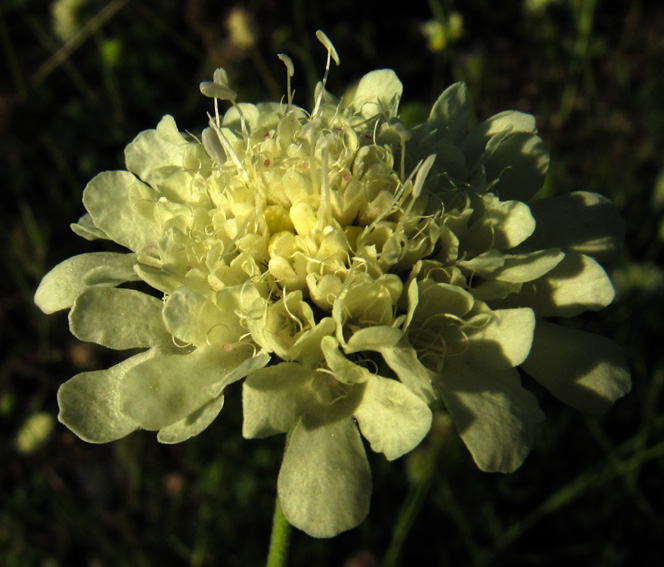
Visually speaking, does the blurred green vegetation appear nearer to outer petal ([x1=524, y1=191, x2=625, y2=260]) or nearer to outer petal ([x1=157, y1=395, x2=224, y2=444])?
outer petal ([x1=524, y1=191, x2=625, y2=260])

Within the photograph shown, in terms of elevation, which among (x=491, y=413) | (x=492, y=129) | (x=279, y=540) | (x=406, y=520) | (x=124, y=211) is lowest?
(x=406, y=520)

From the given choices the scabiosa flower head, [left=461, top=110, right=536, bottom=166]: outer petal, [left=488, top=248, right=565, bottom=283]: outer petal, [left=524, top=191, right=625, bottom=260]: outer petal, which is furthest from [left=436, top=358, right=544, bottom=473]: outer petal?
[left=461, top=110, right=536, bottom=166]: outer petal

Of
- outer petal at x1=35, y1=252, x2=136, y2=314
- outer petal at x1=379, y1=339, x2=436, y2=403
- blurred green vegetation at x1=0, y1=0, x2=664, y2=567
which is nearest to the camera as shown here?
outer petal at x1=379, y1=339, x2=436, y2=403

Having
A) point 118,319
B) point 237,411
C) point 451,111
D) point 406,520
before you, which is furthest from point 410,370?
point 237,411

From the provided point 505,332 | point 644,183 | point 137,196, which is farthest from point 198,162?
point 644,183

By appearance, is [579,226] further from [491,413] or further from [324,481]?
[324,481]

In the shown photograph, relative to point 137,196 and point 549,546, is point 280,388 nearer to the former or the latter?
point 137,196

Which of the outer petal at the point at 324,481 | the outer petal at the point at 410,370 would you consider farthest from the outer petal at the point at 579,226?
the outer petal at the point at 324,481
